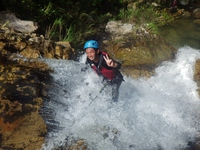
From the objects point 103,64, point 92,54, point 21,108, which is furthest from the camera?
point 103,64

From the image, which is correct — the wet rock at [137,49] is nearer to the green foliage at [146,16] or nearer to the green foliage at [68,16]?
the green foliage at [68,16]

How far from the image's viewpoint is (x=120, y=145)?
3916 mm

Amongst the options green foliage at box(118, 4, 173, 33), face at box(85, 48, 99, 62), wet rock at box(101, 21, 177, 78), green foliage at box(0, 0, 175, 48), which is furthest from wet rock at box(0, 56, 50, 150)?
green foliage at box(118, 4, 173, 33)

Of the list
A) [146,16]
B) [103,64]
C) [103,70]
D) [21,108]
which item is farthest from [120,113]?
[146,16]

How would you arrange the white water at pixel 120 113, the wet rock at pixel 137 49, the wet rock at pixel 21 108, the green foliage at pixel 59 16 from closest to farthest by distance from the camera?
the wet rock at pixel 21 108 → the white water at pixel 120 113 → the green foliage at pixel 59 16 → the wet rock at pixel 137 49

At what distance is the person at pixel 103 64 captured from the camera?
13.3 feet

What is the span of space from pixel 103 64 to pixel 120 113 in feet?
3.95

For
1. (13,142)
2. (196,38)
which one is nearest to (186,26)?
(196,38)

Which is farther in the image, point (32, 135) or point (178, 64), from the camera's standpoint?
point (178, 64)

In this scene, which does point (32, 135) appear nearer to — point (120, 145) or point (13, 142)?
point (13, 142)

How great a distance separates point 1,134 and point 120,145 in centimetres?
205

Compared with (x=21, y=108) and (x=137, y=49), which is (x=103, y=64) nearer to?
(x=21, y=108)

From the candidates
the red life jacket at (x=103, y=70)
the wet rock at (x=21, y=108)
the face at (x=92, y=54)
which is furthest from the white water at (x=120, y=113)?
the face at (x=92, y=54)

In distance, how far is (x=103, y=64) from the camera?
4344 millimetres
